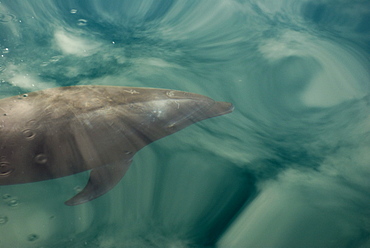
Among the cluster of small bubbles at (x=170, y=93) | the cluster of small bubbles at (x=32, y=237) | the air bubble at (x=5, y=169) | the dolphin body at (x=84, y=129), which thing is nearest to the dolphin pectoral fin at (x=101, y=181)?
the dolphin body at (x=84, y=129)

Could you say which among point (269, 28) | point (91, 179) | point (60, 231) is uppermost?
point (269, 28)

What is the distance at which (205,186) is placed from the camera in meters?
2.86

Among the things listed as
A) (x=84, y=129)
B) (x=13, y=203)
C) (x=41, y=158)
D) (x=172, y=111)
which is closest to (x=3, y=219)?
(x=13, y=203)

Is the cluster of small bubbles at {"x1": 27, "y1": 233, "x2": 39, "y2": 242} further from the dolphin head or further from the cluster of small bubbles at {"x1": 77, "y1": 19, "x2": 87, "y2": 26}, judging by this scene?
the cluster of small bubbles at {"x1": 77, "y1": 19, "x2": 87, "y2": 26}

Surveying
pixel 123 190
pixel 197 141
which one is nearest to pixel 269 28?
pixel 197 141

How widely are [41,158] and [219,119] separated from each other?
1.77 metres

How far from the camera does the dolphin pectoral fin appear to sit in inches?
102

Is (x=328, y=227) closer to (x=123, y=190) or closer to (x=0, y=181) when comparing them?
(x=123, y=190)

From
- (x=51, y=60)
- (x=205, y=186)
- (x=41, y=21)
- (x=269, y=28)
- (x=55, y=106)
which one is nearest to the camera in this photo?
(x=205, y=186)

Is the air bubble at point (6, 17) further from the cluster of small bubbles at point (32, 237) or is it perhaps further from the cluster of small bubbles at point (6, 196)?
the cluster of small bubbles at point (32, 237)

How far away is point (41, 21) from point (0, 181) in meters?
2.84

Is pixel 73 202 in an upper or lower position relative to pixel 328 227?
lower

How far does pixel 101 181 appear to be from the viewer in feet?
8.91

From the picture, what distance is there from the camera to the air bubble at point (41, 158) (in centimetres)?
273
